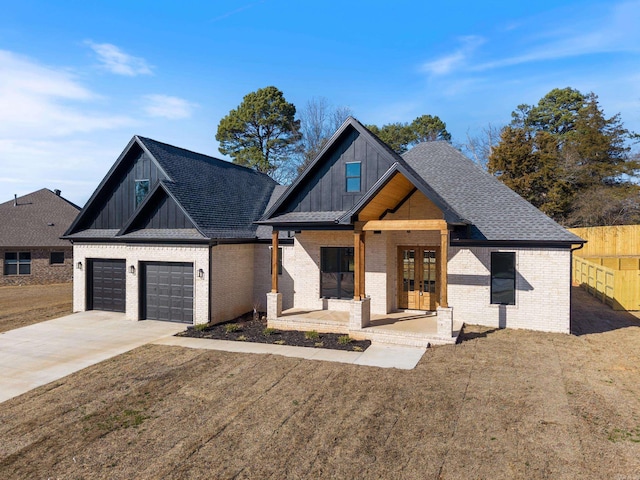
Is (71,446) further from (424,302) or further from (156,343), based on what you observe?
(424,302)

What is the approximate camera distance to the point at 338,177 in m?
14.5

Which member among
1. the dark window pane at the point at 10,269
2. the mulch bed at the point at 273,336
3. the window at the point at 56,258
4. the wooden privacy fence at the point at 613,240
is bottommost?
the mulch bed at the point at 273,336

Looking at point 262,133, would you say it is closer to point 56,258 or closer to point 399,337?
point 56,258

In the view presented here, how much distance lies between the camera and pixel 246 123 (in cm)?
4059

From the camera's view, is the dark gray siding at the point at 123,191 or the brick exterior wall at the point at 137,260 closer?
the brick exterior wall at the point at 137,260

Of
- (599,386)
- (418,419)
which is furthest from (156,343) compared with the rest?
(599,386)

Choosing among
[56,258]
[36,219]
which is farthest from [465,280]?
[36,219]

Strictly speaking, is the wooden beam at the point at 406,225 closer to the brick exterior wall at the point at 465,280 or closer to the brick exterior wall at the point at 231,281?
the brick exterior wall at the point at 465,280

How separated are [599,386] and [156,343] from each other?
39.6 feet

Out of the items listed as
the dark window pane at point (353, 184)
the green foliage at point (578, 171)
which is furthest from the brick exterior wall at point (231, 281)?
the green foliage at point (578, 171)

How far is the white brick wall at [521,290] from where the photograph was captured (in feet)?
42.7

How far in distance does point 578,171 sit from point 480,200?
90.0 feet

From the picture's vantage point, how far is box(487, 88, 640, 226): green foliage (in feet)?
109

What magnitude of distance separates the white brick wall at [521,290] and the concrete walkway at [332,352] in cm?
395
